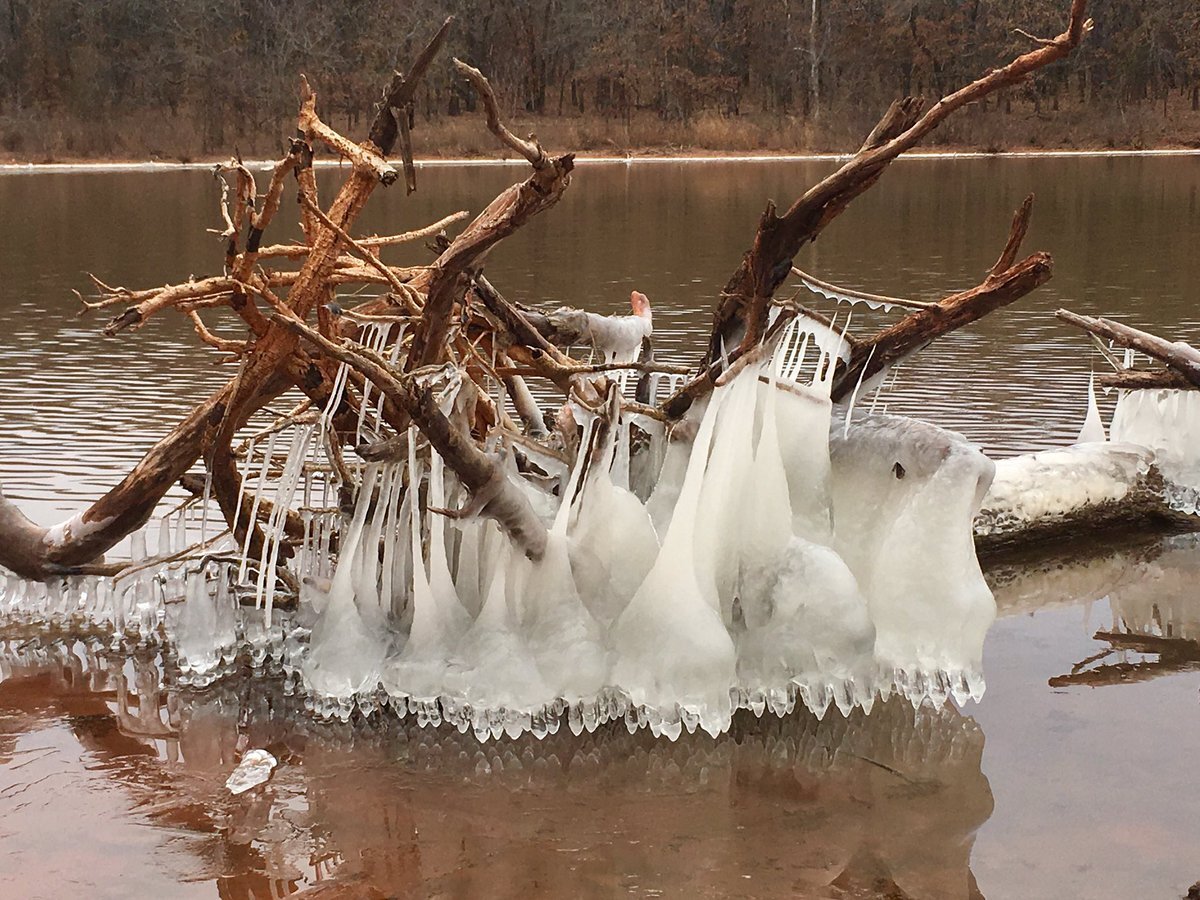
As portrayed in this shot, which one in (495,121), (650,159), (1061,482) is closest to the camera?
(495,121)

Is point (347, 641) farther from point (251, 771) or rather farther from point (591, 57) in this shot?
point (591, 57)

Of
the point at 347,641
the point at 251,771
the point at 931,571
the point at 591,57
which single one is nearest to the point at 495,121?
the point at 347,641

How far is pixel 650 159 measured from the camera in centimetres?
4947

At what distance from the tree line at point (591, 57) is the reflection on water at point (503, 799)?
49.7 m

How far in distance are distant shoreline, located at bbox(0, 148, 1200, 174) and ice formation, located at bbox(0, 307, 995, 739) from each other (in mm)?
40271

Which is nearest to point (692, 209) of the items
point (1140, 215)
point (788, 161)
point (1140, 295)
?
point (1140, 215)

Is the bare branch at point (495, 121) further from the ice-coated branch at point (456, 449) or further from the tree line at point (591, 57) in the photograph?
the tree line at point (591, 57)

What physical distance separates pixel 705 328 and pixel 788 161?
3467 cm

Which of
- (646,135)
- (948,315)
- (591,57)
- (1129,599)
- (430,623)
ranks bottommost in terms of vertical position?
(1129,599)

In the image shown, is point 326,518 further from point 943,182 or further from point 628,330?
point 943,182

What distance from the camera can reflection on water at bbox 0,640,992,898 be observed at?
12.4ft

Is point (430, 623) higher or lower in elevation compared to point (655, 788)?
higher

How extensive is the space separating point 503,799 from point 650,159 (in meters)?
46.6

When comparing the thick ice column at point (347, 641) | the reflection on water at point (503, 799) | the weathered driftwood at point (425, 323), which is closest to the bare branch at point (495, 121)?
the weathered driftwood at point (425, 323)
